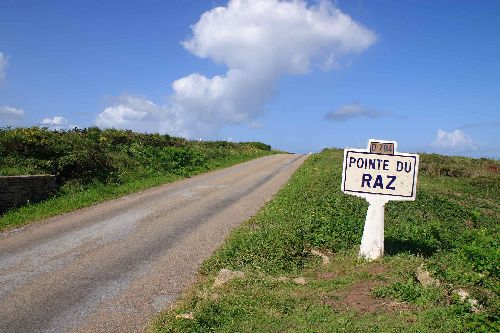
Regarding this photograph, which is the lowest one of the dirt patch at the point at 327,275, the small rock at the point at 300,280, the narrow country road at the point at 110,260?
the narrow country road at the point at 110,260

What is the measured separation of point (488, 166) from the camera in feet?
124

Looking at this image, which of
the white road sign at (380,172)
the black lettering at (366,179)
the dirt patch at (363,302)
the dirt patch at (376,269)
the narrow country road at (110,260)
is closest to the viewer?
the dirt patch at (363,302)

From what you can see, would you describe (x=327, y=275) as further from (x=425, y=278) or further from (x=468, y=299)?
(x=468, y=299)

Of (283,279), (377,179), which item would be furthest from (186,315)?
(377,179)

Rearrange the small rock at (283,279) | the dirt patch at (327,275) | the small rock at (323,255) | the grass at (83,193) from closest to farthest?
1. the dirt patch at (327,275)
2. the small rock at (283,279)
3. the small rock at (323,255)
4. the grass at (83,193)

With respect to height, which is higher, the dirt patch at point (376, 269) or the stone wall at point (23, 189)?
the stone wall at point (23, 189)

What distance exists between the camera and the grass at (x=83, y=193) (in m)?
15.1

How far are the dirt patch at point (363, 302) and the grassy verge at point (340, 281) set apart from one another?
0.02 m

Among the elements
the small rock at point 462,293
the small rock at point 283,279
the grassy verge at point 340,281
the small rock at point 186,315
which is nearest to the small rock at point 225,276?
the grassy verge at point 340,281

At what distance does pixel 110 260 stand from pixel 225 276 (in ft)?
11.2

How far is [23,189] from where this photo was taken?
16.7 metres

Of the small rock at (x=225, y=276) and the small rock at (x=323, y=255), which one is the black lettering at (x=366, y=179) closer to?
the small rock at (x=323, y=255)

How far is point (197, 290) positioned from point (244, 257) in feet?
6.31

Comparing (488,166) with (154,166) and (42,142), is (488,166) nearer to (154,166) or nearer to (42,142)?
(154,166)
